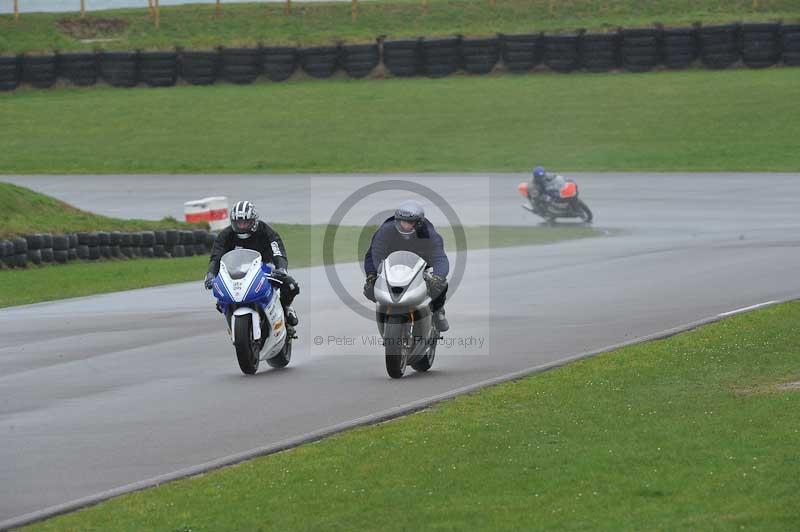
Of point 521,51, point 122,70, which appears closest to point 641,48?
point 521,51

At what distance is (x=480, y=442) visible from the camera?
8.81m

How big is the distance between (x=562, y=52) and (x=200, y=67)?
476 inches

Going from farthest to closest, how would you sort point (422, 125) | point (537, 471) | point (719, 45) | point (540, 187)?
1. point (719, 45)
2. point (422, 125)
3. point (540, 187)
4. point (537, 471)

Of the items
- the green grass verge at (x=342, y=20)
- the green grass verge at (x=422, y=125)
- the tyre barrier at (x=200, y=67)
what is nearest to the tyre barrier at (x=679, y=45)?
the green grass verge at (x=422, y=125)

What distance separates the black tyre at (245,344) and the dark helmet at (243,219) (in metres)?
0.95

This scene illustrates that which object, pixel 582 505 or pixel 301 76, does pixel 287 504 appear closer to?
pixel 582 505

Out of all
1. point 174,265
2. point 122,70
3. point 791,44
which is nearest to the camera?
point 174,265

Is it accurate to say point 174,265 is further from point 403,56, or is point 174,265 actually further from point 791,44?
point 791,44

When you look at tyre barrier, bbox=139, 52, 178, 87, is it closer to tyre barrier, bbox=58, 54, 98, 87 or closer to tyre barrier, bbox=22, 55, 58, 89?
tyre barrier, bbox=58, 54, 98, 87

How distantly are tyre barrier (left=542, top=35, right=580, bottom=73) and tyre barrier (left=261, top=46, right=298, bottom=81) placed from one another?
8592 mm

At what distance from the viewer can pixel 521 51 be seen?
1796 inches

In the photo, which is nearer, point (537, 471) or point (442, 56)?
point (537, 471)

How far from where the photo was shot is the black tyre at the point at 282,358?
12.8 meters

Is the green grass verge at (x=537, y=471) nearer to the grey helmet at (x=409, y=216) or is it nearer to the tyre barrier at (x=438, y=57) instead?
the grey helmet at (x=409, y=216)
